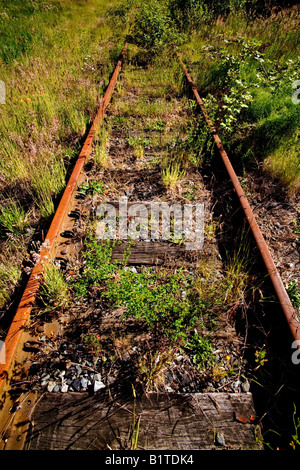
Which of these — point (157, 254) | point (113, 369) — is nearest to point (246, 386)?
point (113, 369)

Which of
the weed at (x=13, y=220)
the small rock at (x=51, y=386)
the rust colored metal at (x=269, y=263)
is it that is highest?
the rust colored metal at (x=269, y=263)

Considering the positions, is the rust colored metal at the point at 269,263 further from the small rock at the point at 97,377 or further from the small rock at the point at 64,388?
the small rock at the point at 64,388

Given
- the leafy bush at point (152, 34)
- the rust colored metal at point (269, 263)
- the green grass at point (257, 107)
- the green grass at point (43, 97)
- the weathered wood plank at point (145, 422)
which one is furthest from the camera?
the leafy bush at point (152, 34)

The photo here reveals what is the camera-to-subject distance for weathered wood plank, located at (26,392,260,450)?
1.56 metres

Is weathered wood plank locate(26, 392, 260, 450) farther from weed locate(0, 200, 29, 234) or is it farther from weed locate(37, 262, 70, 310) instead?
weed locate(0, 200, 29, 234)

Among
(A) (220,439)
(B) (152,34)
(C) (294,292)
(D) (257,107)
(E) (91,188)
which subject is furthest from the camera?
(B) (152,34)

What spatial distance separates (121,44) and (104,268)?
26.9 ft

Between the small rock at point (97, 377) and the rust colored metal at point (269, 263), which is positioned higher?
the rust colored metal at point (269, 263)

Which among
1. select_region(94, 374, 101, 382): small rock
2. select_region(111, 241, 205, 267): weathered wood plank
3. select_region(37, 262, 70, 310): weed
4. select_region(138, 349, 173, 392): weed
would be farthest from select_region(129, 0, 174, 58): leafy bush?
select_region(94, 374, 101, 382): small rock

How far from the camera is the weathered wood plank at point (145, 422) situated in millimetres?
1558

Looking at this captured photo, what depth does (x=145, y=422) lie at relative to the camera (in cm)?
163

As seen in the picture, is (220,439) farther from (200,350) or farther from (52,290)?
(52,290)

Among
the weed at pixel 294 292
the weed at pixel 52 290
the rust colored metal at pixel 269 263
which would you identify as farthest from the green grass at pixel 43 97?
the weed at pixel 294 292

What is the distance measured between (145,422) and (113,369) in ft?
1.35
